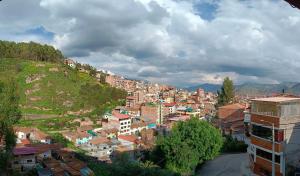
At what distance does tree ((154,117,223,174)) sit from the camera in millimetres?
26322

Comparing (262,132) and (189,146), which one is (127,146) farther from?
(262,132)

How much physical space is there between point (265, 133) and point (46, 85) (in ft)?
203

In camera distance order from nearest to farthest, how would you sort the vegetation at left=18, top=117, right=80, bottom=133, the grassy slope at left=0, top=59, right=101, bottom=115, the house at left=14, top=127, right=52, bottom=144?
the house at left=14, top=127, right=52, bottom=144, the vegetation at left=18, top=117, right=80, bottom=133, the grassy slope at left=0, top=59, right=101, bottom=115

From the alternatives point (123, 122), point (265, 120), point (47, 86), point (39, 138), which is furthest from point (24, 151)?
point (47, 86)

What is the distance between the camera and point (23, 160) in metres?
29.5

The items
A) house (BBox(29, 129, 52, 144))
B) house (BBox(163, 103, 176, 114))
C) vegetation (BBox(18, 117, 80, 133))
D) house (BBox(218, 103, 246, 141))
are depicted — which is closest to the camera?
house (BBox(29, 129, 52, 144))

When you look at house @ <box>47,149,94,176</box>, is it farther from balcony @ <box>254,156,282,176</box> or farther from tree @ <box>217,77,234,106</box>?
tree @ <box>217,77,234,106</box>

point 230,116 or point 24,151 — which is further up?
point 230,116

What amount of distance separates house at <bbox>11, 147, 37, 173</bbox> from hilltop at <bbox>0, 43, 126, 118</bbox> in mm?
32749

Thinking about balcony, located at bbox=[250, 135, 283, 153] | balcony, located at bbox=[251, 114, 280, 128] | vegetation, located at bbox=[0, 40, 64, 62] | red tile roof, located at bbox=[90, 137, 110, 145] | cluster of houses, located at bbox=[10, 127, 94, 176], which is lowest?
red tile roof, located at bbox=[90, 137, 110, 145]

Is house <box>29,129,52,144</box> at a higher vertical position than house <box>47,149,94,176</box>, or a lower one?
higher

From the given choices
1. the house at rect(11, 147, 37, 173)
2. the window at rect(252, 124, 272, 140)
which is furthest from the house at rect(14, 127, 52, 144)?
the window at rect(252, 124, 272, 140)

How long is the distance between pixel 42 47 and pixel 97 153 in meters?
53.4

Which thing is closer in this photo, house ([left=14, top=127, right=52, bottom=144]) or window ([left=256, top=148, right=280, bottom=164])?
window ([left=256, top=148, right=280, bottom=164])
